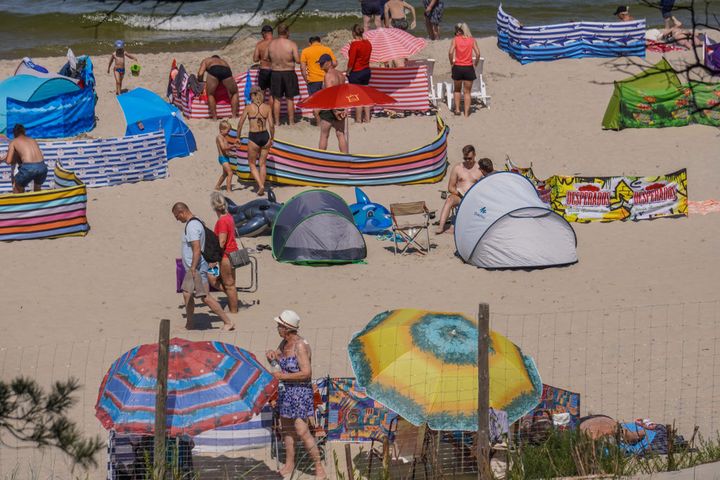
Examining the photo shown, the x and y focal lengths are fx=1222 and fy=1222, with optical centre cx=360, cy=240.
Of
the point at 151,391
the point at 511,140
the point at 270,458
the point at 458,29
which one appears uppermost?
the point at 458,29

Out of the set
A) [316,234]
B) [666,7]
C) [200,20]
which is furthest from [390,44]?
[200,20]

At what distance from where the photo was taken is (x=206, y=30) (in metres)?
32.7

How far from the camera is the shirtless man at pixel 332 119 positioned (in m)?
16.7

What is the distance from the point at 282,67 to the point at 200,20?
16375 mm

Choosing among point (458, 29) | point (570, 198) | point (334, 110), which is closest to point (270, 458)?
point (570, 198)

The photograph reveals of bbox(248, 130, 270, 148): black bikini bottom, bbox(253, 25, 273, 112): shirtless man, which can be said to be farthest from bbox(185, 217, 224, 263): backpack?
bbox(253, 25, 273, 112): shirtless man

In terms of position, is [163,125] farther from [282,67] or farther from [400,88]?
[400,88]

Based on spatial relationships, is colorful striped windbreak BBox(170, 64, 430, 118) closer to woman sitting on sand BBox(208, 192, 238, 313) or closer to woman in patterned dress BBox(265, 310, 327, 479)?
woman sitting on sand BBox(208, 192, 238, 313)

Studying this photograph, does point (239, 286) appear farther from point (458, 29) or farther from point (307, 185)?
point (458, 29)

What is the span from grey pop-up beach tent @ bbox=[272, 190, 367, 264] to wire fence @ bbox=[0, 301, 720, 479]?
1.95 m

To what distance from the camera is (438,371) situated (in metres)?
8.49

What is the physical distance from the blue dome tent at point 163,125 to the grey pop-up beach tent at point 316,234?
4037 mm

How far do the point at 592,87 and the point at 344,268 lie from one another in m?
8.12

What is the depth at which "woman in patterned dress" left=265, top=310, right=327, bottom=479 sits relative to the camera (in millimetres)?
8758
